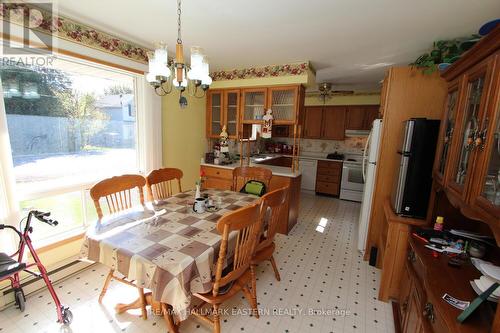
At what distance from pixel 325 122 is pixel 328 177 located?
4.18ft

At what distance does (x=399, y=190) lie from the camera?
189 cm

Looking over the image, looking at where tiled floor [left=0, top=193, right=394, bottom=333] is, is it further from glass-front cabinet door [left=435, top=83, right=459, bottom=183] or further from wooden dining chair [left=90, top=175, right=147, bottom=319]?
glass-front cabinet door [left=435, top=83, right=459, bottom=183]

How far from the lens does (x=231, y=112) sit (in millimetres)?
3621

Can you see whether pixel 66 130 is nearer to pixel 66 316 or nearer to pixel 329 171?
pixel 66 316

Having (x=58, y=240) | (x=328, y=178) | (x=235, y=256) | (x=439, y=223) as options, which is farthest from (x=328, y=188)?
(x=58, y=240)

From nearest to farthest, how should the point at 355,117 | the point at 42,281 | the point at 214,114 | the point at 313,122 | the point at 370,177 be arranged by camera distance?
the point at 42,281
the point at 370,177
the point at 214,114
the point at 355,117
the point at 313,122

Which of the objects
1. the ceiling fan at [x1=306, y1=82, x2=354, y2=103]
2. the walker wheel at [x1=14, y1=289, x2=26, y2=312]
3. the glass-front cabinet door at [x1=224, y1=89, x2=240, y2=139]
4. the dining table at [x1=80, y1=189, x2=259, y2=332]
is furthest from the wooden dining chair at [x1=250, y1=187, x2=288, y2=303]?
the ceiling fan at [x1=306, y1=82, x2=354, y2=103]

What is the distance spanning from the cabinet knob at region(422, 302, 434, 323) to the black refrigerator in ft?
3.05

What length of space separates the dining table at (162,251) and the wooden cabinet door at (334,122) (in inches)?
159

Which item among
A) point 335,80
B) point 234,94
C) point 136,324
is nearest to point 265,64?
point 234,94

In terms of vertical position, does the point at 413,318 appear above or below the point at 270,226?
below

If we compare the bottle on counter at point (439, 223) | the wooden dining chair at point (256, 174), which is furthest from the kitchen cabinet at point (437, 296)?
the wooden dining chair at point (256, 174)

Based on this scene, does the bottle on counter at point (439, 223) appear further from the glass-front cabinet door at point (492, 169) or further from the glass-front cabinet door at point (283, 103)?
the glass-front cabinet door at point (283, 103)

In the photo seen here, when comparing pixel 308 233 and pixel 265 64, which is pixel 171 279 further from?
pixel 265 64
